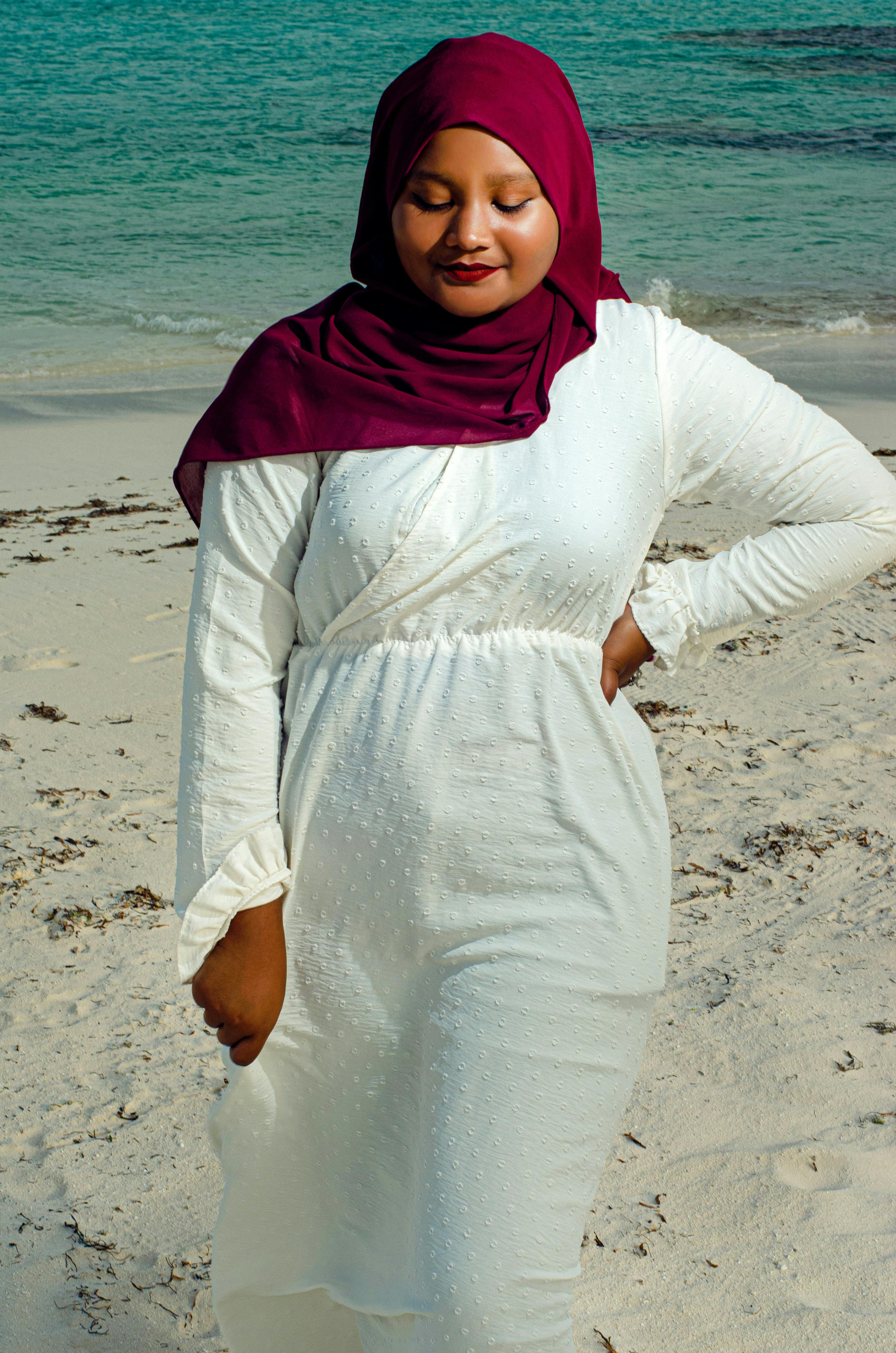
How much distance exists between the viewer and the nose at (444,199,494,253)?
1.44 meters

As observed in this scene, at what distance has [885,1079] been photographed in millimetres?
2848

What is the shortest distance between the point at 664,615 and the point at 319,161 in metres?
24.7

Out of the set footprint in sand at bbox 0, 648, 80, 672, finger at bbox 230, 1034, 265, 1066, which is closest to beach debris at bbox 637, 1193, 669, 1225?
finger at bbox 230, 1034, 265, 1066

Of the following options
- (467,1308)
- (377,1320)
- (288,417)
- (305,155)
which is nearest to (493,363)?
(288,417)

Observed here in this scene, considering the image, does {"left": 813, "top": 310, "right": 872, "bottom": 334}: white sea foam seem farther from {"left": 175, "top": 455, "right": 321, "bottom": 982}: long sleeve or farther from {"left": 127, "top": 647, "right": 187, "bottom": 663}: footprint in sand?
{"left": 175, "top": 455, "right": 321, "bottom": 982}: long sleeve

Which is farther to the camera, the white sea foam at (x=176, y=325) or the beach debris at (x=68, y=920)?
the white sea foam at (x=176, y=325)

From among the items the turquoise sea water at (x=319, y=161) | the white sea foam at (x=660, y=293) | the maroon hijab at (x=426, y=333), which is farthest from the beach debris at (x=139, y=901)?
the white sea foam at (x=660, y=293)

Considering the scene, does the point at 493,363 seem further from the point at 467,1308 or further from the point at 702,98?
the point at 702,98

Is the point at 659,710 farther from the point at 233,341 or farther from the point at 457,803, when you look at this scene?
the point at 233,341

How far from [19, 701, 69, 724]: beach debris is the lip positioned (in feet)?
11.4

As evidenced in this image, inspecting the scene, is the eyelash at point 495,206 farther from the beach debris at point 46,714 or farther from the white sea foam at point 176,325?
the white sea foam at point 176,325

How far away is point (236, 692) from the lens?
1518mm

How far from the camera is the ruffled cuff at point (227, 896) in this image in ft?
4.92

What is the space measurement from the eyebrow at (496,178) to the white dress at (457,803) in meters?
0.22
